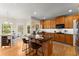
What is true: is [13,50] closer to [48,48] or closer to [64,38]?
[48,48]

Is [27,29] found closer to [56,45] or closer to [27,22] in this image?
[27,22]

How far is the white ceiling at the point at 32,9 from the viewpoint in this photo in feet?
7.34

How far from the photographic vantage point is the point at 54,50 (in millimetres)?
2297

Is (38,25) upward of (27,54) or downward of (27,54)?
upward

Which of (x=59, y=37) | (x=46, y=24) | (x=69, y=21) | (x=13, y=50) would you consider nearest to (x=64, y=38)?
(x=59, y=37)

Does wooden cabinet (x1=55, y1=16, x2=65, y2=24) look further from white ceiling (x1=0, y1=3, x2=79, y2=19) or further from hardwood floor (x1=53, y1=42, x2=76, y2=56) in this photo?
hardwood floor (x1=53, y1=42, x2=76, y2=56)

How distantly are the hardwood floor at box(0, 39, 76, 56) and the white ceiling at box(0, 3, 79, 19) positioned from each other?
57 cm

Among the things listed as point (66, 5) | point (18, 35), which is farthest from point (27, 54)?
point (66, 5)

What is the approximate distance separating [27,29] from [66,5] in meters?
0.93

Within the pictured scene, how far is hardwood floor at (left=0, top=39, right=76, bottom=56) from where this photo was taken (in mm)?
2266

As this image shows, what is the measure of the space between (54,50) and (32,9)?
3.11ft

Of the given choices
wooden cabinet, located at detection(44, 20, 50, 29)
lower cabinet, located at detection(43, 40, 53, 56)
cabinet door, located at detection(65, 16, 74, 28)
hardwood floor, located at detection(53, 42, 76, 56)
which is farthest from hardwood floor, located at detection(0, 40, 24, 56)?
cabinet door, located at detection(65, 16, 74, 28)

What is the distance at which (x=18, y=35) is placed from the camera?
228 cm

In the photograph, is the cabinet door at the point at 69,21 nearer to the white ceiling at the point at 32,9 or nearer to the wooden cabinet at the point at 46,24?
the white ceiling at the point at 32,9
